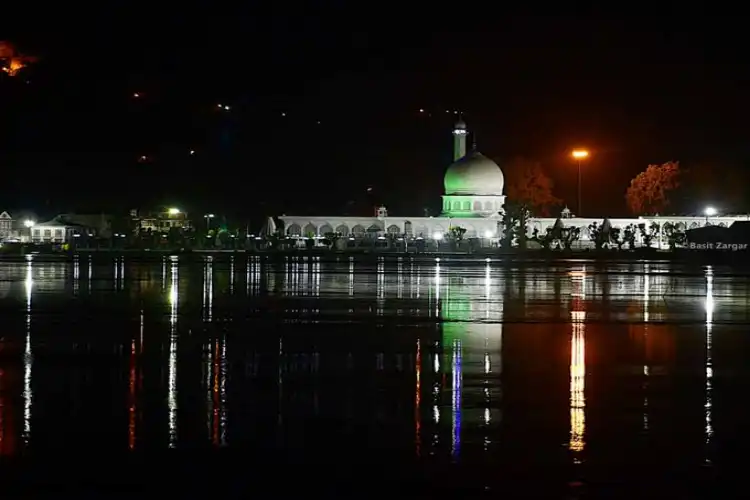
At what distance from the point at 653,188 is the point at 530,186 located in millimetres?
9974

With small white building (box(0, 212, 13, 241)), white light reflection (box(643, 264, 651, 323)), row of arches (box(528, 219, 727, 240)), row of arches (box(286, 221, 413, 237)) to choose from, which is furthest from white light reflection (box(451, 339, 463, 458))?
row of arches (box(528, 219, 727, 240))

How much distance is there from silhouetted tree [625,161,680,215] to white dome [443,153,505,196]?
1411 cm

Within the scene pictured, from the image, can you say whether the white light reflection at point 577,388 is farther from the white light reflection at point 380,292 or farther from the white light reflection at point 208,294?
the white light reflection at point 208,294

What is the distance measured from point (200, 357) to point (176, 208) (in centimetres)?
8147

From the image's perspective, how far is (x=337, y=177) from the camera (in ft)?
348

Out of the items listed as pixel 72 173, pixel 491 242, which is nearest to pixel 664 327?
pixel 491 242

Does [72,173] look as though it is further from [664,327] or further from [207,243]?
[664,327]

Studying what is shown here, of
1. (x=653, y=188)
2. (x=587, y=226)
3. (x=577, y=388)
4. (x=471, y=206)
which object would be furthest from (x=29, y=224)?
(x=577, y=388)

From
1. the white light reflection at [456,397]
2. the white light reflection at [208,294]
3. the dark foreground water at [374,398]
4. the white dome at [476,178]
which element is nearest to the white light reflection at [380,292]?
the dark foreground water at [374,398]

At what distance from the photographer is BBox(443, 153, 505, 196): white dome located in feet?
310

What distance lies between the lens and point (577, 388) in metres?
11.4

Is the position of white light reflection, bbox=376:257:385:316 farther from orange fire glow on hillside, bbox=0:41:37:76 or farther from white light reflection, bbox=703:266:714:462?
orange fire glow on hillside, bbox=0:41:37:76

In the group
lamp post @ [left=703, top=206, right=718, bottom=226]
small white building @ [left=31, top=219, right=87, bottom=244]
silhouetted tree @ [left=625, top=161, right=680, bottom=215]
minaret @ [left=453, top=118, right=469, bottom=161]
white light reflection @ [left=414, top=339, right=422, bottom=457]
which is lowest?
white light reflection @ [left=414, top=339, right=422, bottom=457]

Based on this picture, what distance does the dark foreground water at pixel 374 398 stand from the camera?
7.64 metres
